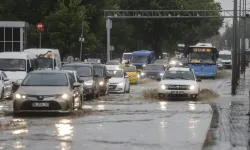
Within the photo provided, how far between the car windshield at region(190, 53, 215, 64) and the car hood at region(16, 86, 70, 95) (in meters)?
40.9

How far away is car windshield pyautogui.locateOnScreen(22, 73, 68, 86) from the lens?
2161cm

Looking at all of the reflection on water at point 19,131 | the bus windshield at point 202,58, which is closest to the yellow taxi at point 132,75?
the bus windshield at point 202,58

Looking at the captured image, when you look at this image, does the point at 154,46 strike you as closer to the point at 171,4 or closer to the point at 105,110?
the point at 171,4

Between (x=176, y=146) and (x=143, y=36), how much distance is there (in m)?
83.2

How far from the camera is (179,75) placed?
32.0 meters

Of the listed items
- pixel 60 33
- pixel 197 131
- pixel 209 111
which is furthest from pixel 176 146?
pixel 60 33

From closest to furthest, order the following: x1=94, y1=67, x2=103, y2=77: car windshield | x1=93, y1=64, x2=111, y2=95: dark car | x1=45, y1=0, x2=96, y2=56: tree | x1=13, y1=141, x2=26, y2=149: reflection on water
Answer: x1=13, y1=141, x2=26, y2=149: reflection on water, x1=93, y1=64, x2=111, y2=95: dark car, x1=94, y1=67, x2=103, y2=77: car windshield, x1=45, y1=0, x2=96, y2=56: tree

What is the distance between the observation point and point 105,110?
23.3 metres

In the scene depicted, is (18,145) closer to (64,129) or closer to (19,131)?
(19,131)

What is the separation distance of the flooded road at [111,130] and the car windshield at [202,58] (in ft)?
125

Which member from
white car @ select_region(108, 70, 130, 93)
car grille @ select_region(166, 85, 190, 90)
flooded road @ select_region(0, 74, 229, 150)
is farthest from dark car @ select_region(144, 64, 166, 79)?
flooded road @ select_region(0, 74, 229, 150)

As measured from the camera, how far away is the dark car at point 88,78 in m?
30.5

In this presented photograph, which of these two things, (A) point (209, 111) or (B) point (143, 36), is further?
(B) point (143, 36)

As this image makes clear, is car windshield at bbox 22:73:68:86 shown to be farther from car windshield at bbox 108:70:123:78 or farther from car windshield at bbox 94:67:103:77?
car windshield at bbox 108:70:123:78
